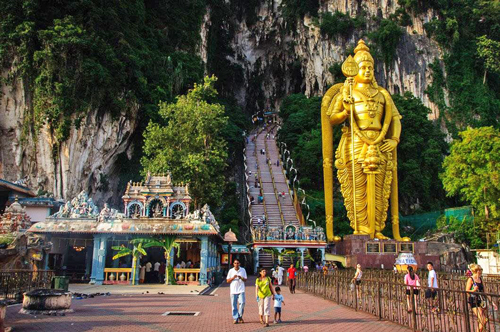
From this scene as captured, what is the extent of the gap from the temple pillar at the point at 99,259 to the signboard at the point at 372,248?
1097cm

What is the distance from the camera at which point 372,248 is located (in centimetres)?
1900

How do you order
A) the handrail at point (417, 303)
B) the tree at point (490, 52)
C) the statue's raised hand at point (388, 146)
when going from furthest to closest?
the tree at point (490, 52) < the statue's raised hand at point (388, 146) < the handrail at point (417, 303)

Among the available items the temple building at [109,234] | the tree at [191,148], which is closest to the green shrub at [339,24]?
the tree at [191,148]

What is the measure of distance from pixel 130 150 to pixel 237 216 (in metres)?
7.79

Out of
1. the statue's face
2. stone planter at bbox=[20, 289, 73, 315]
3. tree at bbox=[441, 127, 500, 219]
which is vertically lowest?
stone planter at bbox=[20, 289, 73, 315]

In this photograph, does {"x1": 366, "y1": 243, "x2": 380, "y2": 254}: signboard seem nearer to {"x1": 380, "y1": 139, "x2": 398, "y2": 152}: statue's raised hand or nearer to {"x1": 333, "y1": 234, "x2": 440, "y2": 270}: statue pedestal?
{"x1": 333, "y1": 234, "x2": 440, "y2": 270}: statue pedestal

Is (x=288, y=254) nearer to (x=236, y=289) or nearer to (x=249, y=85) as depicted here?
(x=236, y=289)

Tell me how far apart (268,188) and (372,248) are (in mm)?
11851

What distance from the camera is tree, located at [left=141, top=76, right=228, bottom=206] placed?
20.6 meters

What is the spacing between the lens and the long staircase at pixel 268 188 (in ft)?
82.6

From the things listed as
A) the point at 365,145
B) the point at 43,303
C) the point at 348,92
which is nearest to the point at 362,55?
the point at 348,92

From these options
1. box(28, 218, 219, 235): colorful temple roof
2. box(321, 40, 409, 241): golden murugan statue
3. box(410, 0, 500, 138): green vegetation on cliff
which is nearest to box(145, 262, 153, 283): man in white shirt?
box(28, 218, 219, 235): colorful temple roof

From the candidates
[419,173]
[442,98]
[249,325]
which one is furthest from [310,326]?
[442,98]

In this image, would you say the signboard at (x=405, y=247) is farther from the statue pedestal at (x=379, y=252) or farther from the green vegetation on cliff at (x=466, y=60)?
the green vegetation on cliff at (x=466, y=60)
